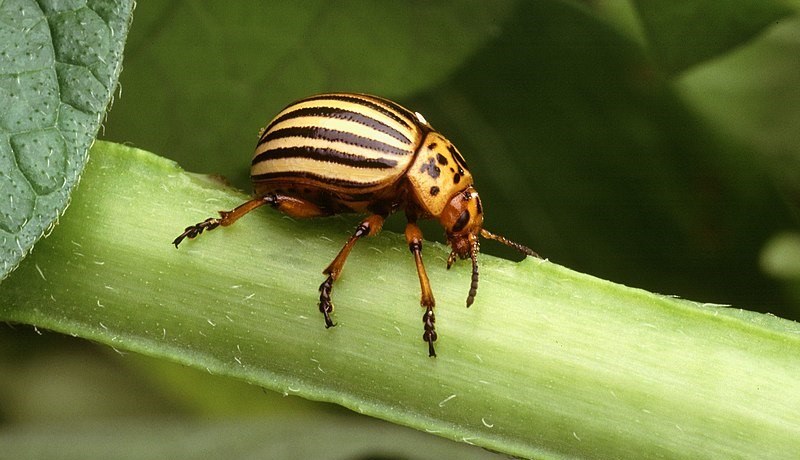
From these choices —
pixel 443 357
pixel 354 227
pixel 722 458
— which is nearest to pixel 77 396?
pixel 354 227

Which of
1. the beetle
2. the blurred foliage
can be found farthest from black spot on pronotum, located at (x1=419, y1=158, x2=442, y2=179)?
the blurred foliage

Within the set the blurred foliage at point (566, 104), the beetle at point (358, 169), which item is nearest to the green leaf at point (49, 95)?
the beetle at point (358, 169)

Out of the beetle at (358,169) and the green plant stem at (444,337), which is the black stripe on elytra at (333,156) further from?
the green plant stem at (444,337)

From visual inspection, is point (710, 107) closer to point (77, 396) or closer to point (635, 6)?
point (635, 6)

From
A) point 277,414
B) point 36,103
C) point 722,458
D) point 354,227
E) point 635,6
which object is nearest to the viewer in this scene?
point 36,103

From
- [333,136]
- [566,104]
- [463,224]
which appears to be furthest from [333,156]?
[566,104]

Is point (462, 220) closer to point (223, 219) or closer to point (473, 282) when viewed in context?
point (473, 282)
